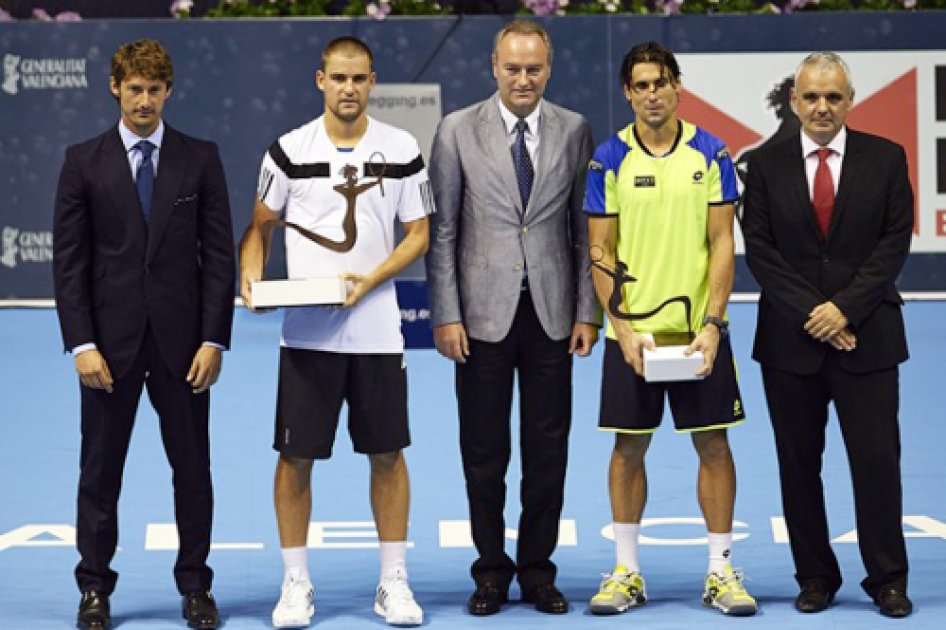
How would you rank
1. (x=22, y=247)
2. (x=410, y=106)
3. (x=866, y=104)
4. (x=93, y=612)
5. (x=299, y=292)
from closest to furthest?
(x=299, y=292) < (x=93, y=612) < (x=410, y=106) < (x=866, y=104) < (x=22, y=247)

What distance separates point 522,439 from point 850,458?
1.16m

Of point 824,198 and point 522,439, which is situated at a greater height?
point 824,198

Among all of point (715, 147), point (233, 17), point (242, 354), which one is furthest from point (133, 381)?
point (233, 17)

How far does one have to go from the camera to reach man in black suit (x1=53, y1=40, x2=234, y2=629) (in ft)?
20.4

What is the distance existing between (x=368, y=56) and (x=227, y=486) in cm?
288

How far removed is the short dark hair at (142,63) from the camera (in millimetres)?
6180

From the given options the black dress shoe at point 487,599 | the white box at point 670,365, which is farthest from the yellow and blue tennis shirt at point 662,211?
the black dress shoe at point 487,599

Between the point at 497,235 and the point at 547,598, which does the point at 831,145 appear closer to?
the point at 497,235

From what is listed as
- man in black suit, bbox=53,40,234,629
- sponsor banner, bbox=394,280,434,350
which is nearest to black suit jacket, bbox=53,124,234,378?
man in black suit, bbox=53,40,234,629

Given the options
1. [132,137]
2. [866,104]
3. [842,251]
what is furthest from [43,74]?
[842,251]

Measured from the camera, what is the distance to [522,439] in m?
6.64

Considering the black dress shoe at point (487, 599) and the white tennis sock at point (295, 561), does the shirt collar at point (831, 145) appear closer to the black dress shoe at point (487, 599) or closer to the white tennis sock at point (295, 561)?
the black dress shoe at point (487, 599)

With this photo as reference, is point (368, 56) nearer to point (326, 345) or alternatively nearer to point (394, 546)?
point (326, 345)

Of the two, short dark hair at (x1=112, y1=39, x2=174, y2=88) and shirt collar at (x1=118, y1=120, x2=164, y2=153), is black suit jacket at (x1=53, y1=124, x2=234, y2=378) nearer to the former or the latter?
shirt collar at (x1=118, y1=120, x2=164, y2=153)
